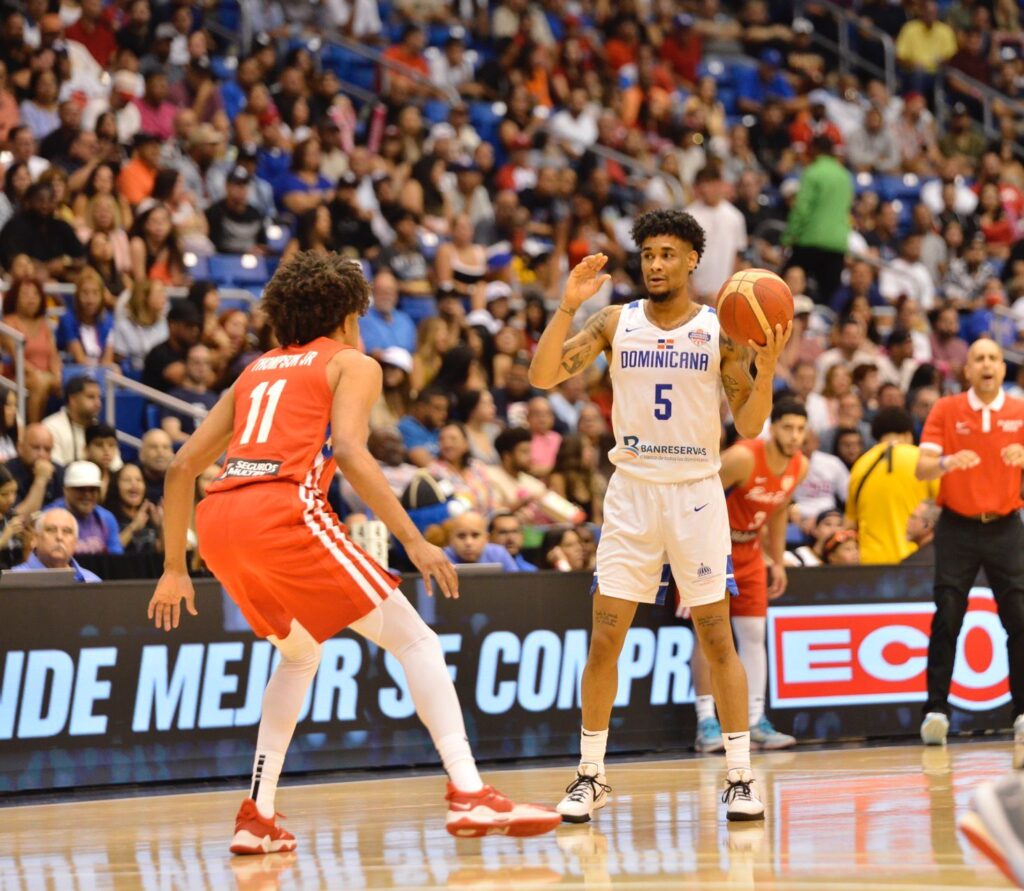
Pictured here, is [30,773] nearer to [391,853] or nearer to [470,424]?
[391,853]

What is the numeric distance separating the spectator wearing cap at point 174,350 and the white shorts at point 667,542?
6.41m

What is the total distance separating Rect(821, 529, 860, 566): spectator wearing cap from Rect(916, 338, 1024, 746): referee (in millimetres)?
1771

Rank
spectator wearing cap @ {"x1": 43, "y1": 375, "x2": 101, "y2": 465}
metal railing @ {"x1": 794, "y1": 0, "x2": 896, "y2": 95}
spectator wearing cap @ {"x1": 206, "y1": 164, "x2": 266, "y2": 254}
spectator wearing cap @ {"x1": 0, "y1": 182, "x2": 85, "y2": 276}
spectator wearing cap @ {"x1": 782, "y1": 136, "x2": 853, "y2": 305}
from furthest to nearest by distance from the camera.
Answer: metal railing @ {"x1": 794, "y1": 0, "x2": 896, "y2": 95} < spectator wearing cap @ {"x1": 782, "y1": 136, "x2": 853, "y2": 305} < spectator wearing cap @ {"x1": 206, "y1": 164, "x2": 266, "y2": 254} < spectator wearing cap @ {"x1": 0, "y1": 182, "x2": 85, "y2": 276} < spectator wearing cap @ {"x1": 43, "y1": 375, "x2": 101, "y2": 465}

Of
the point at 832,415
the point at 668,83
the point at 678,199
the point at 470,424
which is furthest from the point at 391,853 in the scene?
the point at 668,83

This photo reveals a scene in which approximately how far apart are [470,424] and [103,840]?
22.9ft

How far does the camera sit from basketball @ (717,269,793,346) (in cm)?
735

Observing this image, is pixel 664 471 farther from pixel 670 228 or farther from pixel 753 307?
pixel 670 228

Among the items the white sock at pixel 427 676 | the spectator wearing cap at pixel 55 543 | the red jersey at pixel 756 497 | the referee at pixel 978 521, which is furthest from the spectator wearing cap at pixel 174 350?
the white sock at pixel 427 676

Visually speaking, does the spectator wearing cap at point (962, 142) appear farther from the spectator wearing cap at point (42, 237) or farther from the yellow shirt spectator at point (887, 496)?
the spectator wearing cap at point (42, 237)

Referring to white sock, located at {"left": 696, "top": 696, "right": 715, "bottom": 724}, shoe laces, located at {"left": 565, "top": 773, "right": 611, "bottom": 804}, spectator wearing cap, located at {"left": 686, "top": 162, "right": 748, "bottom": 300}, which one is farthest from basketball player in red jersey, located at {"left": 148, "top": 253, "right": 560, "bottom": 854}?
spectator wearing cap, located at {"left": 686, "top": 162, "right": 748, "bottom": 300}

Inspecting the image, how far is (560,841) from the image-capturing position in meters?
6.90

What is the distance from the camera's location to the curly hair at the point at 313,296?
266 inches

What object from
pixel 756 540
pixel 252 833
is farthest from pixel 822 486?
pixel 252 833

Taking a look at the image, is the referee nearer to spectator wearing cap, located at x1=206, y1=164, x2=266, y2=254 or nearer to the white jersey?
the white jersey
